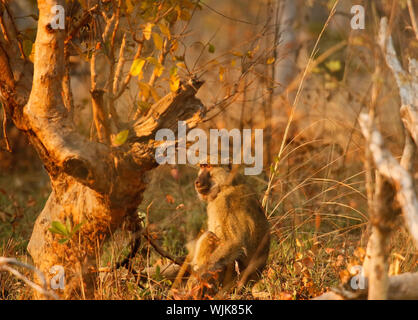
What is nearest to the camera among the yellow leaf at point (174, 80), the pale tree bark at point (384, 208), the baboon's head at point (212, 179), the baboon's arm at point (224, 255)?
the pale tree bark at point (384, 208)

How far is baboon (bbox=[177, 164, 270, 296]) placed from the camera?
390cm

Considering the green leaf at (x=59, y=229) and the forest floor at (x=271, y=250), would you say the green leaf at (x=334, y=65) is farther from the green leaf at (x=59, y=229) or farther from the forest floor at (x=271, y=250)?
the green leaf at (x=59, y=229)

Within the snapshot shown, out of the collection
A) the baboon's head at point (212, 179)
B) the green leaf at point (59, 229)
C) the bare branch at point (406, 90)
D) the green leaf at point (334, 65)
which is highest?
the green leaf at point (334, 65)

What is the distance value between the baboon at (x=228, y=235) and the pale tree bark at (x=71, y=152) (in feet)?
2.10

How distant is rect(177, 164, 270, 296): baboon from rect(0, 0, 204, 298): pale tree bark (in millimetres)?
639

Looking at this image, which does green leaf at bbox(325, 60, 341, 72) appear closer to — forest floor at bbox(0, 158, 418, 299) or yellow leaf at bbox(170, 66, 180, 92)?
forest floor at bbox(0, 158, 418, 299)

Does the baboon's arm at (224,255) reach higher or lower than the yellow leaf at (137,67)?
lower

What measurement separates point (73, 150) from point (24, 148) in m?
4.82

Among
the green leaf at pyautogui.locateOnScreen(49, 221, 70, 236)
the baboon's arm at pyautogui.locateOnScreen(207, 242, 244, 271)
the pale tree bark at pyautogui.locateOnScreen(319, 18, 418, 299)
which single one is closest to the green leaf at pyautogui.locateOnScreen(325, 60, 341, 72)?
the baboon's arm at pyautogui.locateOnScreen(207, 242, 244, 271)

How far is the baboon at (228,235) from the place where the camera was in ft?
12.8

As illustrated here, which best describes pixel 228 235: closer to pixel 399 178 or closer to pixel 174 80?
pixel 174 80

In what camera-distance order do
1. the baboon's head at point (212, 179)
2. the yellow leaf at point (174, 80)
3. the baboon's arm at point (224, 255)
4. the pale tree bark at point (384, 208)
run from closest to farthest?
the pale tree bark at point (384, 208), the yellow leaf at point (174, 80), the baboon's arm at point (224, 255), the baboon's head at point (212, 179)

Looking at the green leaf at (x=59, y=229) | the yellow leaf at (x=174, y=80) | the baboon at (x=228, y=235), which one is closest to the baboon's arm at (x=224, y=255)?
the baboon at (x=228, y=235)
